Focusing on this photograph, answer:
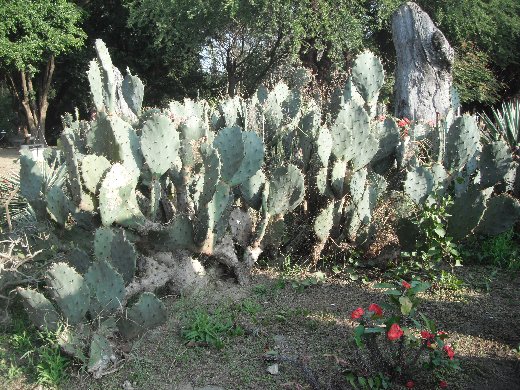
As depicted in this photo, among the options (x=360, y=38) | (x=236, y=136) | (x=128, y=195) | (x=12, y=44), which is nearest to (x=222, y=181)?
(x=236, y=136)

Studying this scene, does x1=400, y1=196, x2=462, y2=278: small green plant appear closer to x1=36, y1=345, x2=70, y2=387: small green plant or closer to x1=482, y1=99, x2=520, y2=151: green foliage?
x1=482, y1=99, x2=520, y2=151: green foliage

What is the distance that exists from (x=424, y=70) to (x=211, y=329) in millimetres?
4549

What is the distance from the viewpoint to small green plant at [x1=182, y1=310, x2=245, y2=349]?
11.8 feet

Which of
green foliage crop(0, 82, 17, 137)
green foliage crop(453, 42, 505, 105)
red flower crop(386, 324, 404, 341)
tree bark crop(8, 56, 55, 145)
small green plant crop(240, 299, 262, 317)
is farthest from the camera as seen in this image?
green foliage crop(0, 82, 17, 137)

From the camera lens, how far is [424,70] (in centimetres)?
681

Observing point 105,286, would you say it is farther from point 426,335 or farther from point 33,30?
point 33,30

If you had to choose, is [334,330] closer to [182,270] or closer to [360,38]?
[182,270]

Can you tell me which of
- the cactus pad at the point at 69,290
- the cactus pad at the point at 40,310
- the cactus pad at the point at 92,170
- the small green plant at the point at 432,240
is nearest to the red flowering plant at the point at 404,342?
the small green plant at the point at 432,240

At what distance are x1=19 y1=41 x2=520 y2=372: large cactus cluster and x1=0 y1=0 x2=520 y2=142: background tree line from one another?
30.1 ft

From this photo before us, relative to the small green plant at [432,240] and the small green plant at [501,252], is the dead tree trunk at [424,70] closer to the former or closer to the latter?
the small green plant at [501,252]

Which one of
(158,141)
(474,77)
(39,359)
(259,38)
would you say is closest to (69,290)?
(39,359)

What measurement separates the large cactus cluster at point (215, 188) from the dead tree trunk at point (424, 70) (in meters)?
1.46

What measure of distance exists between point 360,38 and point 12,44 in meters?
10.1

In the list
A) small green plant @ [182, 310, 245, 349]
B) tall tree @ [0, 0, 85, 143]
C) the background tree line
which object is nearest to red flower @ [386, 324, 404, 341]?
small green plant @ [182, 310, 245, 349]
